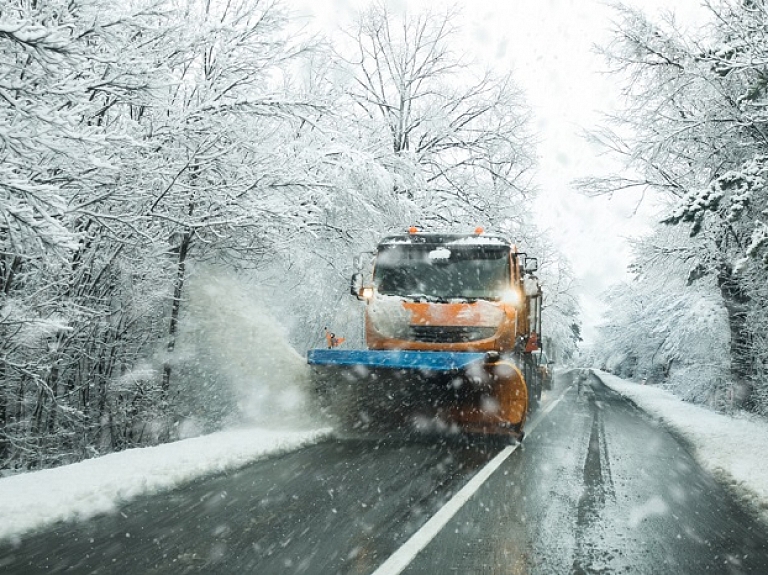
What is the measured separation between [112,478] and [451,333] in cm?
527

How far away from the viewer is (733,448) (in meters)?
9.38

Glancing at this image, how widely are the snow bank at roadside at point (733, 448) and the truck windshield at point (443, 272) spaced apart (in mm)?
3782

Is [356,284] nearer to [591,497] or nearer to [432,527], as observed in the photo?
[591,497]

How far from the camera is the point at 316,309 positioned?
15.2 metres

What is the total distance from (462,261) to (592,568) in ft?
21.1

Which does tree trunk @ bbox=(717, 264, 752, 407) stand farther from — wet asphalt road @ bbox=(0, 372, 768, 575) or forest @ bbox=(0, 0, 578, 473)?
wet asphalt road @ bbox=(0, 372, 768, 575)

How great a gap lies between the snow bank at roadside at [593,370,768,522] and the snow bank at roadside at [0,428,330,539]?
16.4 feet

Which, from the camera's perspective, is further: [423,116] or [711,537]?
[423,116]

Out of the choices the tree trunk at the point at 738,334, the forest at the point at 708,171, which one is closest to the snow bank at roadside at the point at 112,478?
the forest at the point at 708,171

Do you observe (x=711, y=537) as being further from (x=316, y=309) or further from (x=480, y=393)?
(x=316, y=309)

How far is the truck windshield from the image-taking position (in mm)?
9644

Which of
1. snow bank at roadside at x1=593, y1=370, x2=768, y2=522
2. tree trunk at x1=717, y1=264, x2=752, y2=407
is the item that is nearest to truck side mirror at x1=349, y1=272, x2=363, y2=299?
snow bank at roadside at x1=593, y1=370, x2=768, y2=522

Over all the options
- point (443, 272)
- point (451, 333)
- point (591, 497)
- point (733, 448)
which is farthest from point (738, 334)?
point (591, 497)

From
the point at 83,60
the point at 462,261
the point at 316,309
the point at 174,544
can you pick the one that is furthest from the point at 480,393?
the point at 316,309
